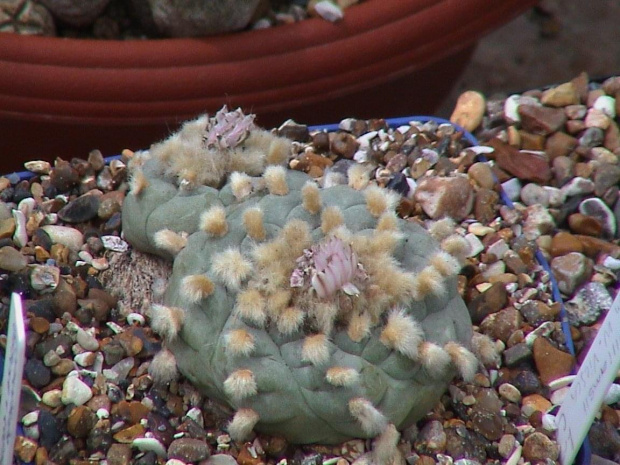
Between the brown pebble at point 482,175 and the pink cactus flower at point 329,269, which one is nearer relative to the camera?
the pink cactus flower at point 329,269

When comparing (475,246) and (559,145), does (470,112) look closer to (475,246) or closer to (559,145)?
(559,145)

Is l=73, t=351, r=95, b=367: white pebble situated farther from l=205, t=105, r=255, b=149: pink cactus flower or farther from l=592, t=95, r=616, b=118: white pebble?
l=592, t=95, r=616, b=118: white pebble

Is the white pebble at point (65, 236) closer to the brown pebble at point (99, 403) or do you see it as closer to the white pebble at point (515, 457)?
the brown pebble at point (99, 403)

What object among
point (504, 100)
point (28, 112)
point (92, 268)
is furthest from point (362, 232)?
point (28, 112)

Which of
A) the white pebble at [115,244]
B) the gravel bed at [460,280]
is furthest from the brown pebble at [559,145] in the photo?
the white pebble at [115,244]

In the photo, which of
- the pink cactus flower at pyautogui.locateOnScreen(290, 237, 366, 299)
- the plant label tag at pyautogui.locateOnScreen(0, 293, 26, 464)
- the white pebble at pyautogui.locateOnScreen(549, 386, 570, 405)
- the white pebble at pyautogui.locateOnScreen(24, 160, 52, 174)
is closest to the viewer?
the plant label tag at pyautogui.locateOnScreen(0, 293, 26, 464)

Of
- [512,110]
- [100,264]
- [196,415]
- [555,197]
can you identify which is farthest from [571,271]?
[100,264]

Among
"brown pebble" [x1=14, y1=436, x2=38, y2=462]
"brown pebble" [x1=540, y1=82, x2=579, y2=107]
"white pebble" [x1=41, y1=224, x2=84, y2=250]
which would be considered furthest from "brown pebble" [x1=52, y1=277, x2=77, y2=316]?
"brown pebble" [x1=540, y1=82, x2=579, y2=107]
